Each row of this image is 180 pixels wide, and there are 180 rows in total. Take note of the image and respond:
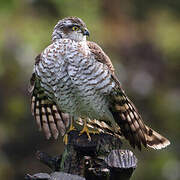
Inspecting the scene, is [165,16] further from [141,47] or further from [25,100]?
[25,100]

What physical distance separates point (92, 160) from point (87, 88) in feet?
2.83

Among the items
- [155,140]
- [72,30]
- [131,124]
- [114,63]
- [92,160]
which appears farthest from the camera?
[114,63]

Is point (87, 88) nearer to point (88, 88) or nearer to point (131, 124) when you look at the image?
point (88, 88)

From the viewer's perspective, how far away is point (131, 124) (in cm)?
533

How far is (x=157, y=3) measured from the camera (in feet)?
41.9

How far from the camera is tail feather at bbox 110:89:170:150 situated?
17.4 feet

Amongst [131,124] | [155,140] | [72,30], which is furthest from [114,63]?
[131,124]

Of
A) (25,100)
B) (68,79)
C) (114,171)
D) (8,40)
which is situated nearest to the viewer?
(114,171)

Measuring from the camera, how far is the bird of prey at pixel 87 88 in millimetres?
5391

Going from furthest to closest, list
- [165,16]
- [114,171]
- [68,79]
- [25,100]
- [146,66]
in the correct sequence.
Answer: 1. [165,16]
2. [146,66]
3. [25,100]
4. [68,79]
5. [114,171]

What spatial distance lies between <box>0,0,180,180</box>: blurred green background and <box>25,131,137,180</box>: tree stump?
456cm

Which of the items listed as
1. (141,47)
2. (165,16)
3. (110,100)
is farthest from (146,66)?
(110,100)

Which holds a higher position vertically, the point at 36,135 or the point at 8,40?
the point at 8,40

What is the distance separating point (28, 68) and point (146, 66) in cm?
263
